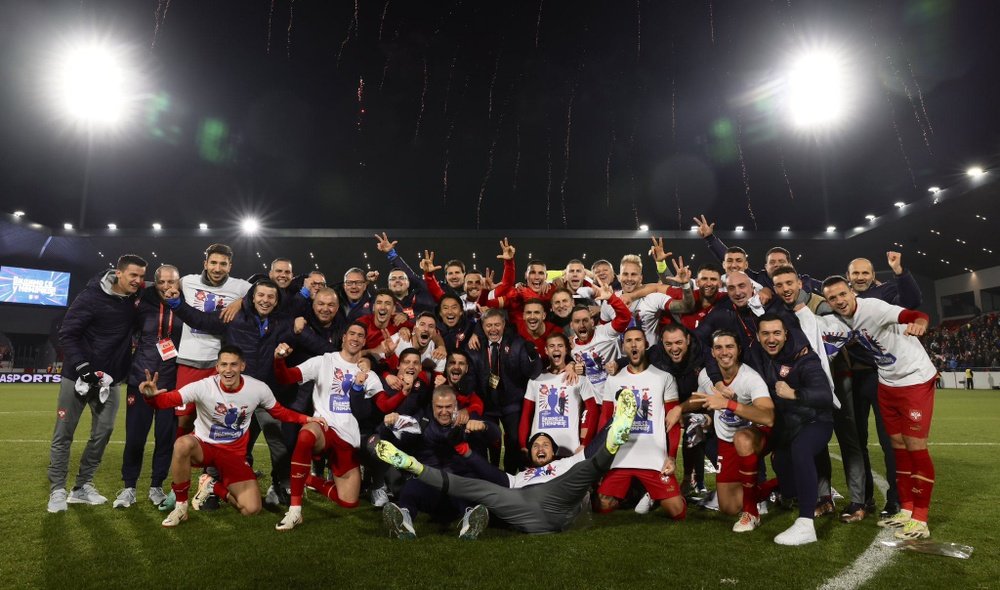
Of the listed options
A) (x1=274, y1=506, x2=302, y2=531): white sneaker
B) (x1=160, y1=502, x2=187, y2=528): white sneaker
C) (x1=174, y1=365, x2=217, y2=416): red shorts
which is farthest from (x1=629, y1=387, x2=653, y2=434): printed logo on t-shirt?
(x1=174, y1=365, x2=217, y2=416): red shorts

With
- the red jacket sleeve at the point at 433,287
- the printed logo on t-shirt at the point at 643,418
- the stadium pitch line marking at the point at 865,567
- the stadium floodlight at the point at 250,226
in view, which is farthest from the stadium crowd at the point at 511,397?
the stadium floodlight at the point at 250,226

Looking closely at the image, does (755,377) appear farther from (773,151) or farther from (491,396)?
(773,151)

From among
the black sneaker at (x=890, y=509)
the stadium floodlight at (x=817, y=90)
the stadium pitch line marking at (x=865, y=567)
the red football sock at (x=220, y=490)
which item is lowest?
the stadium pitch line marking at (x=865, y=567)

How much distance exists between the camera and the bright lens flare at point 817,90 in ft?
78.9

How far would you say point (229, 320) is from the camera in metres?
5.48

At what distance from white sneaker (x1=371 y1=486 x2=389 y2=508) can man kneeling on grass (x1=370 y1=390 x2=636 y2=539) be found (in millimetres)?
1061

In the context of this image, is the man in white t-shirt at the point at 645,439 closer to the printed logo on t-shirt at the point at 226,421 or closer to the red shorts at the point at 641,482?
the red shorts at the point at 641,482

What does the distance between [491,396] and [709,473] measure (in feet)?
10.0

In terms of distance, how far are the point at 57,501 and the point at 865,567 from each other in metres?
6.26

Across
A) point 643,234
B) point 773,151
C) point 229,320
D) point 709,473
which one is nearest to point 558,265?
point 643,234

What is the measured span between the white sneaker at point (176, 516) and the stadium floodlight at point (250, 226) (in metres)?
26.0

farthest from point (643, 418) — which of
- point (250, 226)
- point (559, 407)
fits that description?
point (250, 226)

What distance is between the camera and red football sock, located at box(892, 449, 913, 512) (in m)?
4.55

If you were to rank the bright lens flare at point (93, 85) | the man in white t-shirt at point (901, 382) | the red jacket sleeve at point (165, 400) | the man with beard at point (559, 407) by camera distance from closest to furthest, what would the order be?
the man in white t-shirt at point (901, 382) < the red jacket sleeve at point (165, 400) < the man with beard at point (559, 407) < the bright lens flare at point (93, 85)
